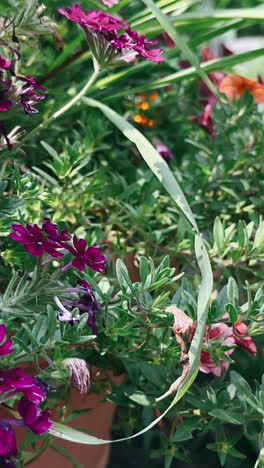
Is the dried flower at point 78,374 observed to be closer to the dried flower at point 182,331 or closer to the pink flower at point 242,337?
the dried flower at point 182,331

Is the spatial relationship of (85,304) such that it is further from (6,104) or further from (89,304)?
(6,104)

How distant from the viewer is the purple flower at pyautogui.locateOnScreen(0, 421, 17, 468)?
72 cm

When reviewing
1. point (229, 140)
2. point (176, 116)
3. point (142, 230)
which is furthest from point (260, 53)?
point (176, 116)

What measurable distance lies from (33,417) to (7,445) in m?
0.04

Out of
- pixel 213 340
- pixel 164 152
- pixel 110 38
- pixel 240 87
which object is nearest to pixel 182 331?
pixel 213 340

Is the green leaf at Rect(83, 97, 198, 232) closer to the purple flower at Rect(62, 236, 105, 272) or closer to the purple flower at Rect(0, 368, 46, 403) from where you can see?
the purple flower at Rect(62, 236, 105, 272)

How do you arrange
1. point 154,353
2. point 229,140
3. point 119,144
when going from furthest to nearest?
point 119,144 → point 229,140 → point 154,353

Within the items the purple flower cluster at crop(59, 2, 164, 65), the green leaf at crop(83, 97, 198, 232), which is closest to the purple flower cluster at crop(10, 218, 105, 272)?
the green leaf at crop(83, 97, 198, 232)

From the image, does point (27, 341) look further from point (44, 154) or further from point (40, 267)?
point (44, 154)

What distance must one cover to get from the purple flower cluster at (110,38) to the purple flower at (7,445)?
1.35 ft

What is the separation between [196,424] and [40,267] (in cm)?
30

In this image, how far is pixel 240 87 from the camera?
4.53 feet

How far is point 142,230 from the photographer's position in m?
1.15

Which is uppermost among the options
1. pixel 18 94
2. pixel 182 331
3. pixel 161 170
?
pixel 18 94
